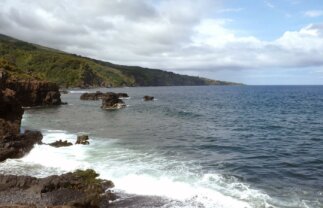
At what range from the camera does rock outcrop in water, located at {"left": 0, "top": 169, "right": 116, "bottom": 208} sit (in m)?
21.9

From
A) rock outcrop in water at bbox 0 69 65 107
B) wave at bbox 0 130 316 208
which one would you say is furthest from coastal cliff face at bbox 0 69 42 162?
rock outcrop in water at bbox 0 69 65 107

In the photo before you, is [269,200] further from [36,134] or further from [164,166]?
[36,134]

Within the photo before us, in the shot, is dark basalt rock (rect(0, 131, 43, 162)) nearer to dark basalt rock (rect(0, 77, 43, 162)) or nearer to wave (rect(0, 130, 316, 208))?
dark basalt rock (rect(0, 77, 43, 162))

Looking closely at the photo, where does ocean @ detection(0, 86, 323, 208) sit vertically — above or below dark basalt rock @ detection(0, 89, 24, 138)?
below

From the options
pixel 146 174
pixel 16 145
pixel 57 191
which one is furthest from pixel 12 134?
pixel 57 191

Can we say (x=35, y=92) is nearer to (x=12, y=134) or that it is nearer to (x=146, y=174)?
(x=12, y=134)

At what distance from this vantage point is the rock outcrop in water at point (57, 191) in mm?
21859

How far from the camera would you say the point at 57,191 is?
23406mm

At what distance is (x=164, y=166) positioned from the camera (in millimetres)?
32719

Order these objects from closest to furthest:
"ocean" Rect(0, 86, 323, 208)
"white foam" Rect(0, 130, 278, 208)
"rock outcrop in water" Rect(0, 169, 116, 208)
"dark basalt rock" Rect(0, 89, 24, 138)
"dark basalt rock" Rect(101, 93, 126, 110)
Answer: "rock outcrop in water" Rect(0, 169, 116, 208)
"white foam" Rect(0, 130, 278, 208)
"ocean" Rect(0, 86, 323, 208)
"dark basalt rock" Rect(0, 89, 24, 138)
"dark basalt rock" Rect(101, 93, 126, 110)

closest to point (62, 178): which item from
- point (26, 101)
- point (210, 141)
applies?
point (210, 141)

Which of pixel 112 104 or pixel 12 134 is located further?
pixel 112 104

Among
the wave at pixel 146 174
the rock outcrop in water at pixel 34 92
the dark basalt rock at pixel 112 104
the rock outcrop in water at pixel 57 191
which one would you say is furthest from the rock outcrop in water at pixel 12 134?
the dark basalt rock at pixel 112 104

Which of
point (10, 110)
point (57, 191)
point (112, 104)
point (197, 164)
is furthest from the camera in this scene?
point (112, 104)
